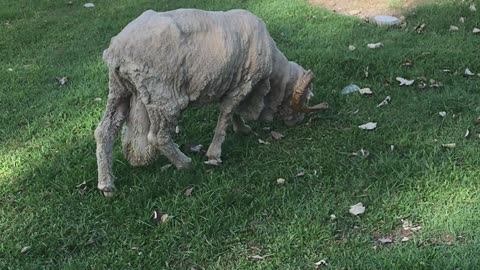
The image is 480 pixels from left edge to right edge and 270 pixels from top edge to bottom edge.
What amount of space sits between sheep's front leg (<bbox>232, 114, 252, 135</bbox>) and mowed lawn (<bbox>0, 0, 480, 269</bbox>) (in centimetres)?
8

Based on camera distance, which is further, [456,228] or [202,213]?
[202,213]

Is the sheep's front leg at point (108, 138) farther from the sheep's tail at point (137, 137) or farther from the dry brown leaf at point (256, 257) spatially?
the dry brown leaf at point (256, 257)

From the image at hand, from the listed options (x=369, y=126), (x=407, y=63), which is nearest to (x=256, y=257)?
(x=369, y=126)

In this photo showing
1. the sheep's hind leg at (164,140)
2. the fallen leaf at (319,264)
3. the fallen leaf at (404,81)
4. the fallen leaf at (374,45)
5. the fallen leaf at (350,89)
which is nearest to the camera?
the fallen leaf at (319,264)

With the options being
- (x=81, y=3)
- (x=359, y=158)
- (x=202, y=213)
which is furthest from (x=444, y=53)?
(x=81, y=3)

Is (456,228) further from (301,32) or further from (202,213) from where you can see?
(301,32)

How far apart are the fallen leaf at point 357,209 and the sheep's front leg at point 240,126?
1.35 meters

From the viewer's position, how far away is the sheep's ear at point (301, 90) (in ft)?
15.1

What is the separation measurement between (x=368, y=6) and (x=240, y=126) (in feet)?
→ 13.3

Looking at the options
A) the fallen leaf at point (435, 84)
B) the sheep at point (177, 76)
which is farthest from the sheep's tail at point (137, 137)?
the fallen leaf at point (435, 84)

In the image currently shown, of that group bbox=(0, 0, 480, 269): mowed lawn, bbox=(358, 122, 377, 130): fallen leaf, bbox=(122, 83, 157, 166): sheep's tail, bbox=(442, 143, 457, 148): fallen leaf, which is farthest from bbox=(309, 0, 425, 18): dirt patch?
bbox=(122, 83, 157, 166): sheep's tail

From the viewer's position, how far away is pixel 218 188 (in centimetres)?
423

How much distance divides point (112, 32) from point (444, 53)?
13.7 ft

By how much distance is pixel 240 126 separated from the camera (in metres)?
5.04
